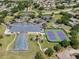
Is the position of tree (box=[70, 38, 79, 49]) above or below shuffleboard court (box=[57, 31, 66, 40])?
above

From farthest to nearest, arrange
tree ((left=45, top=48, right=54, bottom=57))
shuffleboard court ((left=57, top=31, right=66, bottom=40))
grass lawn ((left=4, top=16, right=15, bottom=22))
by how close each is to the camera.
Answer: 1. grass lawn ((left=4, top=16, right=15, bottom=22))
2. shuffleboard court ((left=57, top=31, right=66, bottom=40))
3. tree ((left=45, top=48, right=54, bottom=57))

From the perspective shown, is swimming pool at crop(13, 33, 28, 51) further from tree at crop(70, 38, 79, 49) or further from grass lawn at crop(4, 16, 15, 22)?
grass lawn at crop(4, 16, 15, 22)

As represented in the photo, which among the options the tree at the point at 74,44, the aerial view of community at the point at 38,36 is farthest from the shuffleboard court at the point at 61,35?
the tree at the point at 74,44

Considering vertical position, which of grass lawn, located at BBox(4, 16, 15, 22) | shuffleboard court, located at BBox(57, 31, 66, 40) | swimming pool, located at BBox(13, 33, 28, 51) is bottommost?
grass lawn, located at BBox(4, 16, 15, 22)

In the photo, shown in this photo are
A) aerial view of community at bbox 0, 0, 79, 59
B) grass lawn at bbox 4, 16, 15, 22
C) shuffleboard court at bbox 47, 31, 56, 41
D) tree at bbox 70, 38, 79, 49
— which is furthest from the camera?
grass lawn at bbox 4, 16, 15, 22

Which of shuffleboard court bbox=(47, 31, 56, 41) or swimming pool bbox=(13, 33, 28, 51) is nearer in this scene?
swimming pool bbox=(13, 33, 28, 51)

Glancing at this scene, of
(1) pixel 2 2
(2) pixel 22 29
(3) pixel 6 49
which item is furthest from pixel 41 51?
(1) pixel 2 2

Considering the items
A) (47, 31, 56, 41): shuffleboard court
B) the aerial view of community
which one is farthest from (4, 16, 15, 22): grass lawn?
(47, 31, 56, 41): shuffleboard court

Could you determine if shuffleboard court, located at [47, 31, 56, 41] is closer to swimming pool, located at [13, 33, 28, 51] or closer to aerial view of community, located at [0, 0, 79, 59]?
aerial view of community, located at [0, 0, 79, 59]

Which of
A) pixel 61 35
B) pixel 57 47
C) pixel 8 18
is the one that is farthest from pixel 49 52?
pixel 8 18
